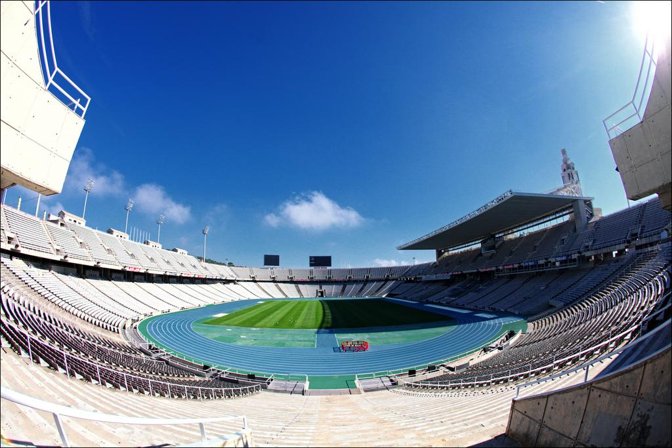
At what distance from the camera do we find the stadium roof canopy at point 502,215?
3216cm

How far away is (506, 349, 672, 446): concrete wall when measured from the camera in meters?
2.95

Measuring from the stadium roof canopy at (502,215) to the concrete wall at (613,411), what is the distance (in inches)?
1245

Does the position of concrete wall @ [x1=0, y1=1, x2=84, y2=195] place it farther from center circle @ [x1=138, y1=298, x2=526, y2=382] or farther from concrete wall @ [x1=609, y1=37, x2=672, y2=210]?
center circle @ [x1=138, y1=298, x2=526, y2=382]

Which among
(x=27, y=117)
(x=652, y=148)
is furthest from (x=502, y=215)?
(x=27, y=117)

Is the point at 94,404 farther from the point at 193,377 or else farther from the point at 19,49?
the point at 193,377

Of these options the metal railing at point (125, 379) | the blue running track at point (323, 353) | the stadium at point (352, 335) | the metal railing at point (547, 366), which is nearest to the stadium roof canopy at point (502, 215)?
the stadium at point (352, 335)

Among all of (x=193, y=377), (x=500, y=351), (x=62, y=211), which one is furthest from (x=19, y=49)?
(x=62, y=211)

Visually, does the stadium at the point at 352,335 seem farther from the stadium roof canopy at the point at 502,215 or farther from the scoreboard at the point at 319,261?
the scoreboard at the point at 319,261

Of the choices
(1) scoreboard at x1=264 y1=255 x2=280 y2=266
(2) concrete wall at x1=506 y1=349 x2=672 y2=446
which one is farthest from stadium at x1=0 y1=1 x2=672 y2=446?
(1) scoreboard at x1=264 y1=255 x2=280 y2=266

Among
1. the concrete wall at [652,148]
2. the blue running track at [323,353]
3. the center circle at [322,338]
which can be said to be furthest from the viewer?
the center circle at [322,338]

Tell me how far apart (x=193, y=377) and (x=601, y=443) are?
17.4m

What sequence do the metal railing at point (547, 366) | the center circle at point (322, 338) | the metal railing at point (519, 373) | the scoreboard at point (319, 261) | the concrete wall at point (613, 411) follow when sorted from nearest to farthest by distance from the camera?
the concrete wall at point (613, 411) → the metal railing at point (519, 373) → the metal railing at point (547, 366) → the center circle at point (322, 338) → the scoreboard at point (319, 261)

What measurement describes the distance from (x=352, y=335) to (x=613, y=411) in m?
25.6

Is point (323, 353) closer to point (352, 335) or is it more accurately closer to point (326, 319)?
point (352, 335)
